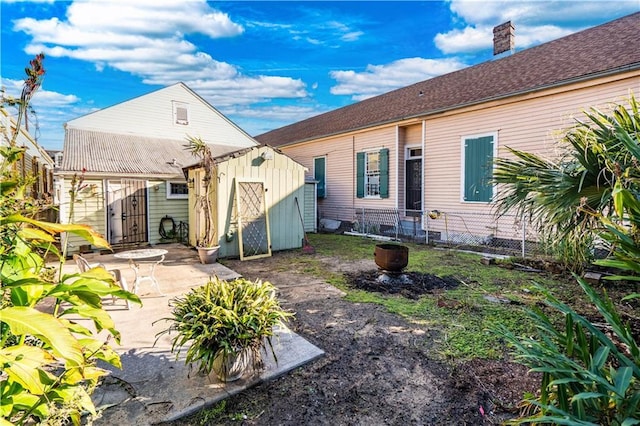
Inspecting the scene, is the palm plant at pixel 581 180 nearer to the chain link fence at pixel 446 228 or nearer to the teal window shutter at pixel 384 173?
the chain link fence at pixel 446 228

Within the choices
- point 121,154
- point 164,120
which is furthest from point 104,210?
point 164,120

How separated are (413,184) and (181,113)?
10.2m

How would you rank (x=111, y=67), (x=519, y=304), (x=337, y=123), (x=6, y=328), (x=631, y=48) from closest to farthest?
(x=6, y=328) < (x=519, y=304) < (x=631, y=48) < (x=111, y=67) < (x=337, y=123)

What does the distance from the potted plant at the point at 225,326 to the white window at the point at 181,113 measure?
1267cm

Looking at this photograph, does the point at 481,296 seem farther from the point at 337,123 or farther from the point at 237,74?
the point at 237,74

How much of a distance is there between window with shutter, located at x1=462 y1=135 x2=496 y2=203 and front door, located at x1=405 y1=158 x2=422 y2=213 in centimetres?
206

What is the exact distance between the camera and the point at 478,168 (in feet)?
30.1

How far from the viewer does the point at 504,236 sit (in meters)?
8.73

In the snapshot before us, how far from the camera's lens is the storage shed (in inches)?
314

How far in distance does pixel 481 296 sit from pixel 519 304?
53 centimetres

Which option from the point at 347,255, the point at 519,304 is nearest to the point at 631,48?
the point at 519,304

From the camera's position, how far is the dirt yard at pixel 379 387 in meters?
2.34

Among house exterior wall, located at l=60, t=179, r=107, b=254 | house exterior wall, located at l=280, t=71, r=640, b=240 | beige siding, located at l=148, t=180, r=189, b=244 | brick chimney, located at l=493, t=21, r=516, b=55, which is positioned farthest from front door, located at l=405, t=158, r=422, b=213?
house exterior wall, located at l=60, t=179, r=107, b=254

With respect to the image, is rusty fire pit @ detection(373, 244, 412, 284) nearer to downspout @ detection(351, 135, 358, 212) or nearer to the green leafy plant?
the green leafy plant
